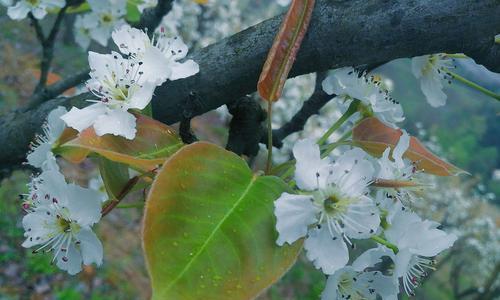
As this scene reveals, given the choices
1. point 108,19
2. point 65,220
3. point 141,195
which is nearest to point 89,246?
point 65,220

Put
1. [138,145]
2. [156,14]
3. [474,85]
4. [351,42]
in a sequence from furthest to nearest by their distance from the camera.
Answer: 1. [156,14]
2. [474,85]
3. [351,42]
4. [138,145]

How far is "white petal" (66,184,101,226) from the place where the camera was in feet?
2.13

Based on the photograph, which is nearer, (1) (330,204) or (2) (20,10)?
(1) (330,204)

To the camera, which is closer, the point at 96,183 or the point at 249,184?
the point at 249,184

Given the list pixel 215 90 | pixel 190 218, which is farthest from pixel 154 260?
pixel 215 90

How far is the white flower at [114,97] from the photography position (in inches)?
25.6

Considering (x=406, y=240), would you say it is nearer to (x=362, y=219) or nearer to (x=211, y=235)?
(x=362, y=219)

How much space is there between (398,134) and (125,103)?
0.40 meters

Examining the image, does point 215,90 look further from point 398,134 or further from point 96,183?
point 96,183

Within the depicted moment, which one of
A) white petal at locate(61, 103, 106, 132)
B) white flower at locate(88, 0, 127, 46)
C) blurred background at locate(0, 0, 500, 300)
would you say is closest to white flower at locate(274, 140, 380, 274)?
blurred background at locate(0, 0, 500, 300)

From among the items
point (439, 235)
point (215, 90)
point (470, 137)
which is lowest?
point (470, 137)

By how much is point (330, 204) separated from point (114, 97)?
12.8 inches

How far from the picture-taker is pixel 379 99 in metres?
0.86

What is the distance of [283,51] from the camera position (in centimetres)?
67
